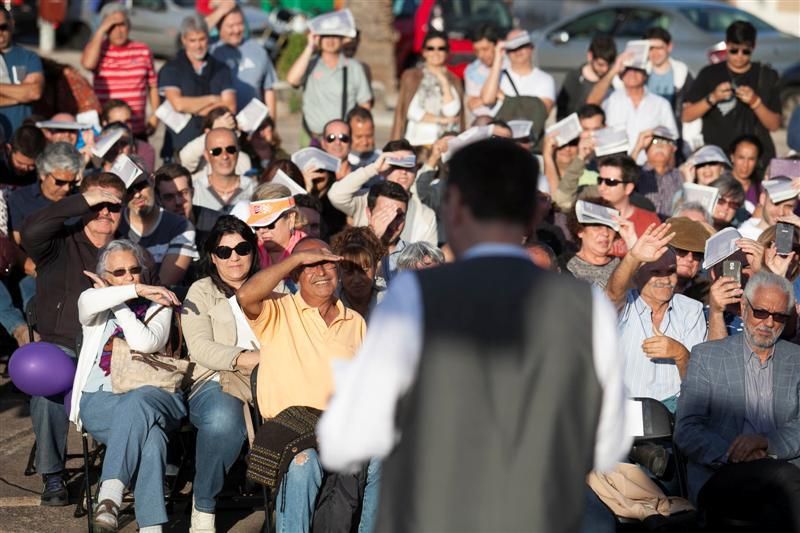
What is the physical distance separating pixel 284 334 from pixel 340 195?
2726 millimetres

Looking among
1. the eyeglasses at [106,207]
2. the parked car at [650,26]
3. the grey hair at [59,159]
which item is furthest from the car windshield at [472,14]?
the eyeglasses at [106,207]

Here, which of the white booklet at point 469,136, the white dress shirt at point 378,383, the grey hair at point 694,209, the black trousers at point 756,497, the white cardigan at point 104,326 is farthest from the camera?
the white booklet at point 469,136

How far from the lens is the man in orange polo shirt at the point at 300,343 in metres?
5.55

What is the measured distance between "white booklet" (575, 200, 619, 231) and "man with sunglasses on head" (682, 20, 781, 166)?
10.6 feet

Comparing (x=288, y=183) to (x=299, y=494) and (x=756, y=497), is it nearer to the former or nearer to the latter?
(x=299, y=494)

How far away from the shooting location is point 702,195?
8.46 m

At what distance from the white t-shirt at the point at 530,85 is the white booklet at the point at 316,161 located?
232 cm

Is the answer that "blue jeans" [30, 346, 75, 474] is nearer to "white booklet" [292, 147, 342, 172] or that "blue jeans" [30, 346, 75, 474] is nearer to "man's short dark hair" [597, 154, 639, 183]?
"white booklet" [292, 147, 342, 172]

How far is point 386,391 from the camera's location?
306cm

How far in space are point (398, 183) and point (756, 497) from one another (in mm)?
3375

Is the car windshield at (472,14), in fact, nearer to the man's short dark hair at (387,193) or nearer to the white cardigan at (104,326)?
the man's short dark hair at (387,193)

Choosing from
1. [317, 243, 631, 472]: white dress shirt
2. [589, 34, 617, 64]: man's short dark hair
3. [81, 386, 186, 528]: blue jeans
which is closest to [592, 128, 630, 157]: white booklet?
[589, 34, 617, 64]: man's short dark hair

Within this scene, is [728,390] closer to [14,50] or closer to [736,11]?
[14,50]

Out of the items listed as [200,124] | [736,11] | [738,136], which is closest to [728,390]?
[738,136]
